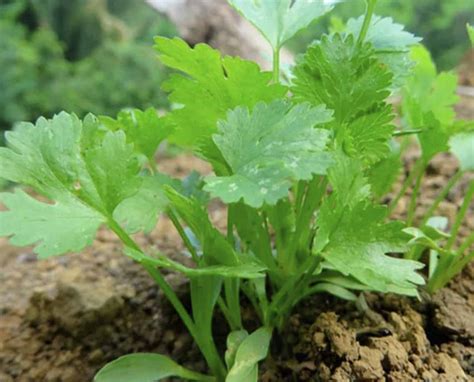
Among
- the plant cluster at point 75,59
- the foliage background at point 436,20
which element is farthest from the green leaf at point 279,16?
the plant cluster at point 75,59

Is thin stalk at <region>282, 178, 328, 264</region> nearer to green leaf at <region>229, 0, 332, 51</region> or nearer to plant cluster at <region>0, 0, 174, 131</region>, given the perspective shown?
green leaf at <region>229, 0, 332, 51</region>

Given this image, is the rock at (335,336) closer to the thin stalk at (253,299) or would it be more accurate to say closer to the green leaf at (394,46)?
the thin stalk at (253,299)

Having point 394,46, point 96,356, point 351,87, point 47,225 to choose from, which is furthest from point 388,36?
point 96,356

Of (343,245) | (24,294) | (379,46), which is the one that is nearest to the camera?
(343,245)

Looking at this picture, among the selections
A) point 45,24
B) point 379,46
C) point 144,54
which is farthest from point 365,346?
point 45,24

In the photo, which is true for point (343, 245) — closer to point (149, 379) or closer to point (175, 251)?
point (149, 379)

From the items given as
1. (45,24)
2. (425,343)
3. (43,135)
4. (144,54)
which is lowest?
(425,343)

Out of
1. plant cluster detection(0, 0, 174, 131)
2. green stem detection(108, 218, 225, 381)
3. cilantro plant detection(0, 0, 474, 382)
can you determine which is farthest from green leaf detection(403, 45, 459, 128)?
plant cluster detection(0, 0, 174, 131)
